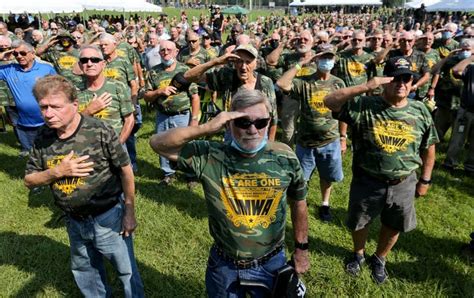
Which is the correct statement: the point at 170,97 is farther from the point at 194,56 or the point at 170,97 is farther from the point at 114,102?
the point at 194,56

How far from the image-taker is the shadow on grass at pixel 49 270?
416cm

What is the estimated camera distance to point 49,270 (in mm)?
4461

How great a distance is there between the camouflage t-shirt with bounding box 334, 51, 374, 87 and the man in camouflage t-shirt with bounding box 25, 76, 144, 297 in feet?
17.8

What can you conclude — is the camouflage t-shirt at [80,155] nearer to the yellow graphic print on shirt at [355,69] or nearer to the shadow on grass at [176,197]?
the shadow on grass at [176,197]

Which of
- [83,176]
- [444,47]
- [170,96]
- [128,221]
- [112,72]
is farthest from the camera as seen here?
[444,47]

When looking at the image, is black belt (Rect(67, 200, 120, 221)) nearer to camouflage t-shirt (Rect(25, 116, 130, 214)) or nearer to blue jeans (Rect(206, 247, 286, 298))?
camouflage t-shirt (Rect(25, 116, 130, 214))

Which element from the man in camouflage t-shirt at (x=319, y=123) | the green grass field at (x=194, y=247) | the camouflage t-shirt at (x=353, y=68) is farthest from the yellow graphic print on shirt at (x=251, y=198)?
the camouflage t-shirt at (x=353, y=68)

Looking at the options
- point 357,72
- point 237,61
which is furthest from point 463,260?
point 357,72

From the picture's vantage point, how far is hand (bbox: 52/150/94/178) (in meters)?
2.80

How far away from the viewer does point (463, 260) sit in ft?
14.7

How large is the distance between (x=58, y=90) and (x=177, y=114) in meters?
3.31

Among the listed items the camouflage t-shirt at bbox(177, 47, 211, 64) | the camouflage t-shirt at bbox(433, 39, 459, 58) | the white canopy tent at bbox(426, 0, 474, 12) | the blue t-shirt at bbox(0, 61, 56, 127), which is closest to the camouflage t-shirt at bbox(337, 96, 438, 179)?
the camouflage t-shirt at bbox(177, 47, 211, 64)

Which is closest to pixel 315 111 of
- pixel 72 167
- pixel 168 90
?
pixel 168 90

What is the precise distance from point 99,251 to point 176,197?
115 inches
